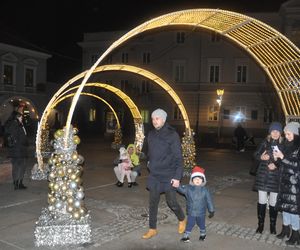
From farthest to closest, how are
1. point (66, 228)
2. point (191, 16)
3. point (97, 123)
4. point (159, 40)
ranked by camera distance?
point (97, 123)
point (159, 40)
point (191, 16)
point (66, 228)

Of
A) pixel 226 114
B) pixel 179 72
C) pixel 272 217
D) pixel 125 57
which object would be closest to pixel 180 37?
pixel 179 72

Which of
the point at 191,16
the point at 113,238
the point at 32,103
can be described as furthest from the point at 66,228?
the point at 32,103

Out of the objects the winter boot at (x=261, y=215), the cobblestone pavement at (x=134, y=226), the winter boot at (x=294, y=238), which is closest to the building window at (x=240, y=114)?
the cobblestone pavement at (x=134, y=226)

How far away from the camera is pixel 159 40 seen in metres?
37.1

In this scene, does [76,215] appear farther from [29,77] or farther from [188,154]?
[29,77]

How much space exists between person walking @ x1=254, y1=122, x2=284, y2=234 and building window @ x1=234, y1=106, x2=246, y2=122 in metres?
29.0

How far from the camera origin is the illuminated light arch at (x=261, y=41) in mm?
7992

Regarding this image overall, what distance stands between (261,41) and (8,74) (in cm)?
2949

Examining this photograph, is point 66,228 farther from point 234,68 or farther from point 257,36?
point 234,68

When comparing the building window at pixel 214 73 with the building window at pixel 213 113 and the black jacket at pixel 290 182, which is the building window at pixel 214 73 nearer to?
the building window at pixel 213 113

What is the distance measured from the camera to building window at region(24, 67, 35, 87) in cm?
3609

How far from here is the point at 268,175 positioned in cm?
624

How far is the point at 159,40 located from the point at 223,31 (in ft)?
94.7

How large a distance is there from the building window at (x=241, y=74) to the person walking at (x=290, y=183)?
98.6 ft
